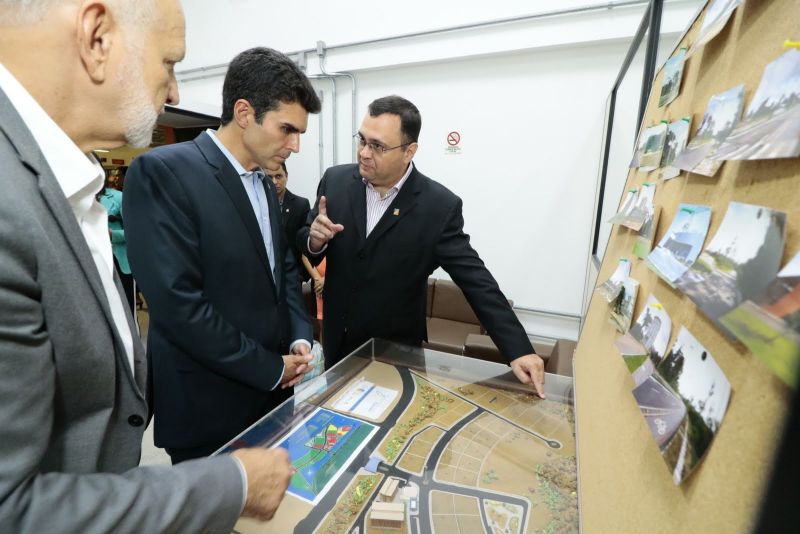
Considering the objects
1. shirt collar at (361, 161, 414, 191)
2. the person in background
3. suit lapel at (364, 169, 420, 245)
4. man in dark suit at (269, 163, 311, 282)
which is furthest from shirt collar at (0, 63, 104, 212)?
the person in background

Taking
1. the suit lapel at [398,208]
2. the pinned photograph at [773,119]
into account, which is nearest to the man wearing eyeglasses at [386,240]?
the suit lapel at [398,208]

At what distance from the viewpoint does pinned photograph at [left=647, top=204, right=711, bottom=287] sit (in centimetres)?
57

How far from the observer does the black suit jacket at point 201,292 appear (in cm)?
121

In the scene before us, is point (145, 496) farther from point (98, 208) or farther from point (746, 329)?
point (746, 329)

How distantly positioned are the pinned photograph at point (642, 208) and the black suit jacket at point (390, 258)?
78 cm

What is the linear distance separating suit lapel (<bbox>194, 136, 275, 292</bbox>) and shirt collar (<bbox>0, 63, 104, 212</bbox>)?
0.59m

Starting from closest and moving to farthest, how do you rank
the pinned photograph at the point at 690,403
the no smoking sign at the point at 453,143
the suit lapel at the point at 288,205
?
the pinned photograph at the point at 690,403 → the suit lapel at the point at 288,205 → the no smoking sign at the point at 453,143

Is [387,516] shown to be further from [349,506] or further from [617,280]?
[617,280]

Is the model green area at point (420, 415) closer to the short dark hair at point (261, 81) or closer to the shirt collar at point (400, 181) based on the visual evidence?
the shirt collar at point (400, 181)

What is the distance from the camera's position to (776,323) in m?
0.31

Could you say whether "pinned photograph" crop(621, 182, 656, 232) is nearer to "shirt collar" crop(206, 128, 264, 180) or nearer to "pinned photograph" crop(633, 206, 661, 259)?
"pinned photograph" crop(633, 206, 661, 259)

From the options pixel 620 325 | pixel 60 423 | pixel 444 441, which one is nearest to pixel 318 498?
Answer: pixel 444 441

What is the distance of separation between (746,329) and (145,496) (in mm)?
800

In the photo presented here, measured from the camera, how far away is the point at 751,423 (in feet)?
1.22
